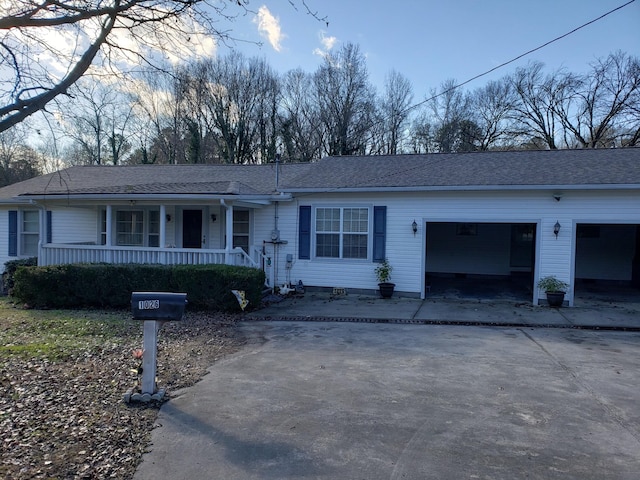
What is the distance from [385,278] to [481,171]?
3838 mm

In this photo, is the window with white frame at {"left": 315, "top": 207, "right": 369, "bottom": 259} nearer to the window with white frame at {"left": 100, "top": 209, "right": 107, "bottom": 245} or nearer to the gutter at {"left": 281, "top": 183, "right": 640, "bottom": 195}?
the gutter at {"left": 281, "top": 183, "right": 640, "bottom": 195}

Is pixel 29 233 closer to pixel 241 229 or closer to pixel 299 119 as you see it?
pixel 241 229

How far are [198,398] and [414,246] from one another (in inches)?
310

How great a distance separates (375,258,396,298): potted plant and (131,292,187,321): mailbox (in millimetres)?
7514

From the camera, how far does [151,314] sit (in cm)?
407

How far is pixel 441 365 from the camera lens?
554 cm

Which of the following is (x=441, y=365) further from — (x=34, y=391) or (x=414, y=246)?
(x=414, y=246)

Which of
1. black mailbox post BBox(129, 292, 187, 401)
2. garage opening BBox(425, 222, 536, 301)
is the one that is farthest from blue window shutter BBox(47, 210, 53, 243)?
garage opening BBox(425, 222, 536, 301)

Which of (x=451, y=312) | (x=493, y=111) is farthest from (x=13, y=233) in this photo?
(x=493, y=111)

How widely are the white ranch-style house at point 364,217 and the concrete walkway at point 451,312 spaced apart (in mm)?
697

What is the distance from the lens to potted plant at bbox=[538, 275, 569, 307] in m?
9.88

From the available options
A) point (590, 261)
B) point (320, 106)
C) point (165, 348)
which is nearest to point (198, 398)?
point (165, 348)

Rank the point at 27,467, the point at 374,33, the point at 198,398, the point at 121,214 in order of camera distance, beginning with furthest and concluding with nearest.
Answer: the point at 121,214 < the point at 374,33 < the point at 198,398 < the point at 27,467

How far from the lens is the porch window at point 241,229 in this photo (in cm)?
1258
